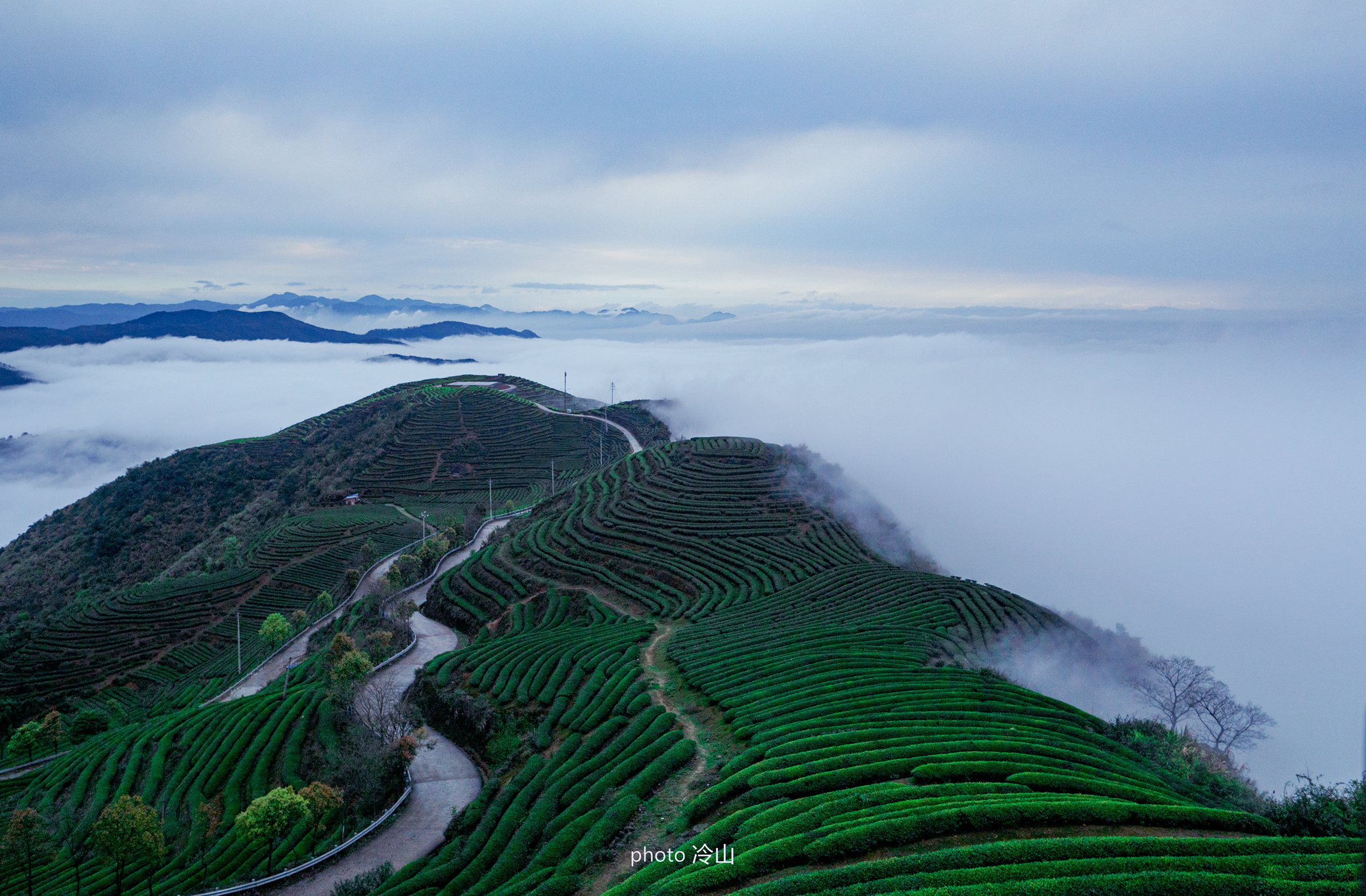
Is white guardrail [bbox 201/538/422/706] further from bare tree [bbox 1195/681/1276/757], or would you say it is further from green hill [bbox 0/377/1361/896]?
bare tree [bbox 1195/681/1276/757]

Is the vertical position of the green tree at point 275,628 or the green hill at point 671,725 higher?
the green hill at point 671,725

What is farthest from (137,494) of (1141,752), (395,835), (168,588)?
(1141,752)

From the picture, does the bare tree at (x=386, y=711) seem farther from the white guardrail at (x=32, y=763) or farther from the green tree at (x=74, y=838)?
the white guardrail at (x=32, y=763)

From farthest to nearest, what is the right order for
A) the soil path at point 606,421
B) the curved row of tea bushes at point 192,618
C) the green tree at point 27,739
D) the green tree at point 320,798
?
1. the soil path at point 606,421
2. the curved row of tea bushes at point 192,618
3. the green tree at point 27,739
4. the green tree at point 320,798

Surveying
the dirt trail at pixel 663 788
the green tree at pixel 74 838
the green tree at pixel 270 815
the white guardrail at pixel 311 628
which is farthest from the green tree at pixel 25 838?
the white guardrail at pixel 311 628

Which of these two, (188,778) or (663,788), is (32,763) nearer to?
(188,778)

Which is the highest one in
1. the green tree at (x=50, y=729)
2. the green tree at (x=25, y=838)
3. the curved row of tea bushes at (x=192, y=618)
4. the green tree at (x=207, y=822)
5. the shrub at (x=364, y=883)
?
the shrub at (x=364, y=883)
